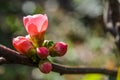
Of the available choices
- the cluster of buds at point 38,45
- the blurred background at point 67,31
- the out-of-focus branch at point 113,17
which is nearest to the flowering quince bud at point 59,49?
the cluster of buds at point 38,45

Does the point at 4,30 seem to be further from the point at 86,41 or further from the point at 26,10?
the point at 86,41

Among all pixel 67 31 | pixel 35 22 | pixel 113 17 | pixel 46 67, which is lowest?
pixel 67 31

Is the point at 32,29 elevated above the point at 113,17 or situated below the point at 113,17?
above

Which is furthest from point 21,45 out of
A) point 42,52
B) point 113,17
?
point 113,17

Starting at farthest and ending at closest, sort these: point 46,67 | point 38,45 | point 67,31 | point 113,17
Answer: point 67,31
point 113,17
point 38,45
point 46,67

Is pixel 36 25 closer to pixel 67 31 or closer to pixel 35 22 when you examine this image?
pixel 35 22

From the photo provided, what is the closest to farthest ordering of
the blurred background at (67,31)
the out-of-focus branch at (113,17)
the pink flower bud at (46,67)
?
the pink flower bud at (46,67), the out-of-focus branch at (113,17), the blurred background at (67,31)

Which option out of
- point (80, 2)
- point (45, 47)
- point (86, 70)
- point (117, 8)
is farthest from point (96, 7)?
point (45, 47)

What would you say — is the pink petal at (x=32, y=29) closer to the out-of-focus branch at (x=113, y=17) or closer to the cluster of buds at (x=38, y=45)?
the cluster of buds at (x=38, y=45)
